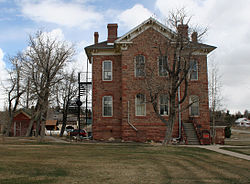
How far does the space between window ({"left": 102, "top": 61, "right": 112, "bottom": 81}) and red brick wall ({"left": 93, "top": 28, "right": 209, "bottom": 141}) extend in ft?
1.01

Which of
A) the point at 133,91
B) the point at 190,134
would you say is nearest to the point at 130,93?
the point at 133,91

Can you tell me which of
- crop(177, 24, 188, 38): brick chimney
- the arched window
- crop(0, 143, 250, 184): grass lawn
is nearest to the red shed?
the arched window

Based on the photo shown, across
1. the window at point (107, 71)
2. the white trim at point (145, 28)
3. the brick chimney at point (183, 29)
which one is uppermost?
the white trim at point (145, 28)

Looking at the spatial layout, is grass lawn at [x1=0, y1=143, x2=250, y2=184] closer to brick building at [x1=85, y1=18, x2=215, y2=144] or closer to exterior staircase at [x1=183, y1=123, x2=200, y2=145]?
exterior staircase at [x1=183, y1=123, x2=200, y2=145]

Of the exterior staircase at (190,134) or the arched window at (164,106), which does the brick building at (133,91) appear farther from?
the exterior staircase at (190,134)

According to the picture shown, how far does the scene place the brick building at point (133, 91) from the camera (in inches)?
943

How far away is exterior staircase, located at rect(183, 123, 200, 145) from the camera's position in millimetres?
23000

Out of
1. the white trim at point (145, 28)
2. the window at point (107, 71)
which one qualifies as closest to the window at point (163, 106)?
the window at point (107, 71)

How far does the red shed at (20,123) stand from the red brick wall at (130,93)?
62.8ft

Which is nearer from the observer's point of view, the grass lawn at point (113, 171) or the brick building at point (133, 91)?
the grass lawn at point (113, 171)

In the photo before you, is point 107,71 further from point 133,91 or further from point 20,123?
point 20,123

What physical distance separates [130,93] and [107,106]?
2800mm

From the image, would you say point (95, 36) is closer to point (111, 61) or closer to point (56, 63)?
point (111, 61)

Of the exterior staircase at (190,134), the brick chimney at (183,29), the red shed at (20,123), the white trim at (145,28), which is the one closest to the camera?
the brick chimney at (183,29)
